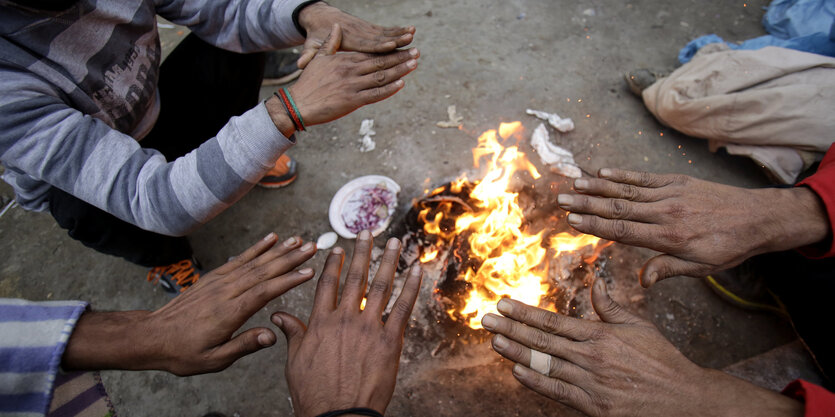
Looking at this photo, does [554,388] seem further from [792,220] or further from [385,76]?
[385,76]

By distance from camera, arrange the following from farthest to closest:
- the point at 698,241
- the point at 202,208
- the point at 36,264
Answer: the point at 36,264
the point at 202,208
the point at 698,241

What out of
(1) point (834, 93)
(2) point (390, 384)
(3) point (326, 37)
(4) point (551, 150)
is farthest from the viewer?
(4) point (551, 150)

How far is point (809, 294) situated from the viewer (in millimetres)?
2123

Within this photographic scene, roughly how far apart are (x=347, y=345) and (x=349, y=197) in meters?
1.80

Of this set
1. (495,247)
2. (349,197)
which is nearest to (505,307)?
(495,247)

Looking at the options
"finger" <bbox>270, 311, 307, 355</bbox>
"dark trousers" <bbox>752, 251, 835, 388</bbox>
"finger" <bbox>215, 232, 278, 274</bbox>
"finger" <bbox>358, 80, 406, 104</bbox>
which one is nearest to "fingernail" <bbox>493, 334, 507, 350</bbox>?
"finger" <bbox>270, 311, 307, 355</bbox>

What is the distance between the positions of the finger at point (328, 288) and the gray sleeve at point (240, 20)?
1.59 m

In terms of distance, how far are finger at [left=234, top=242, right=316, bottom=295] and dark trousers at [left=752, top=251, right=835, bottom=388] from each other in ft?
8.61

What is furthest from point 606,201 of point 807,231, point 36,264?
point 36,264

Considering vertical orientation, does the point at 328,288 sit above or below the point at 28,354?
below

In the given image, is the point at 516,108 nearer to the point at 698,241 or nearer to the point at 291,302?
the point at 698,241

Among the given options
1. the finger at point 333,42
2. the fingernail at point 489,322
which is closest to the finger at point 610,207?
the fingernail at point 489,322

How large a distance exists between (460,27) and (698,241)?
3628mm

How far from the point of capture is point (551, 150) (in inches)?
131
